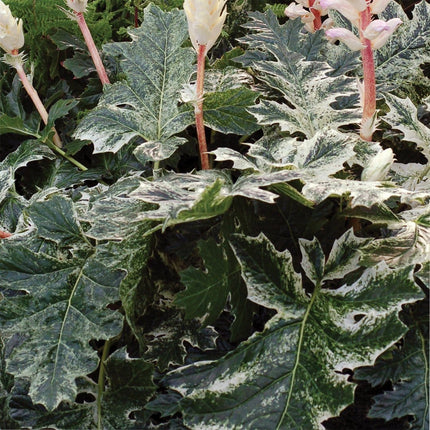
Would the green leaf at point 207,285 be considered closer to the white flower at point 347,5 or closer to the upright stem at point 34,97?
the white flower at point 347,5

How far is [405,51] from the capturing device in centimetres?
123

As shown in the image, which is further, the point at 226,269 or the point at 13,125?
the point at 13,125

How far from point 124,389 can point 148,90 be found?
1.83 feet

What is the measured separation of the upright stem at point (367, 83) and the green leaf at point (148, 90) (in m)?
0.31

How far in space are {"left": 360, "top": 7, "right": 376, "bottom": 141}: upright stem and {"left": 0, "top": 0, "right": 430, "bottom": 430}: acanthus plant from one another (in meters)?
0.01

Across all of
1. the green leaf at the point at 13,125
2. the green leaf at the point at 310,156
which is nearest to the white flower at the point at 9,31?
the green leaf at the point at 13,125

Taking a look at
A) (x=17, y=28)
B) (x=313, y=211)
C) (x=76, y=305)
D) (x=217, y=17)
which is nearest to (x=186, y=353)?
(x=76, y=305)

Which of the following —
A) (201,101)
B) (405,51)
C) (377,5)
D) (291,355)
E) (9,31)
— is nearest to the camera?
(291,355)

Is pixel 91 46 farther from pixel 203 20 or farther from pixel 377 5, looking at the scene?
pixel 377 5

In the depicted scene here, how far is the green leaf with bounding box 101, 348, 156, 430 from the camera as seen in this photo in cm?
87

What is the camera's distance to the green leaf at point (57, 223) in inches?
36.2

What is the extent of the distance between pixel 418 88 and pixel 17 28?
83 centimetres

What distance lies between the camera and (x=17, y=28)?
3.64 ft

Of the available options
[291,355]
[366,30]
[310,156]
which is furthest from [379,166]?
[291,355]
